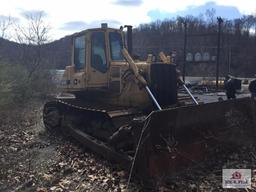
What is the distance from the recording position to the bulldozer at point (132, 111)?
24.6 feet

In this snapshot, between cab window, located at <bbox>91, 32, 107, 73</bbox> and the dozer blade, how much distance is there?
12.0 feet

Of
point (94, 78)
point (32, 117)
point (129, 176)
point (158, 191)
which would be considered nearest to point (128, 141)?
point (129, 176)

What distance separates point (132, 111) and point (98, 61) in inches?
86.0

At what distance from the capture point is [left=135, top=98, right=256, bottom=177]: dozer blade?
730 centimetres

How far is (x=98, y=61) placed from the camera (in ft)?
37.2

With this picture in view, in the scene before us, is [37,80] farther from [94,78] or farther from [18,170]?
[18,170]

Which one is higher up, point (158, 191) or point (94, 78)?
point (94, 78)

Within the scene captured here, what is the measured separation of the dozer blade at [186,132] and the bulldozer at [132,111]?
0.06ft

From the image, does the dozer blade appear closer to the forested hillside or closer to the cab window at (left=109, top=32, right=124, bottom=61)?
the cab window at (left=109, top=32, right=124, bottom=61)

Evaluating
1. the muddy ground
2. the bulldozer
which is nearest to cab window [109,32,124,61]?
the bulldozer

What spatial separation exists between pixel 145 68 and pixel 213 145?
2.87 m

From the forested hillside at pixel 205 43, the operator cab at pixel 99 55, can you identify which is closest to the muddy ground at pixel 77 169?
the operator cab at pixel 99 55

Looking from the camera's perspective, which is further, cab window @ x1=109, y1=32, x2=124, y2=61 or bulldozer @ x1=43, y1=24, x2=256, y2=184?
cab window @ x1=109, y1=32, x2=124, y2=61

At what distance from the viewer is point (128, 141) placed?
8281 mm
